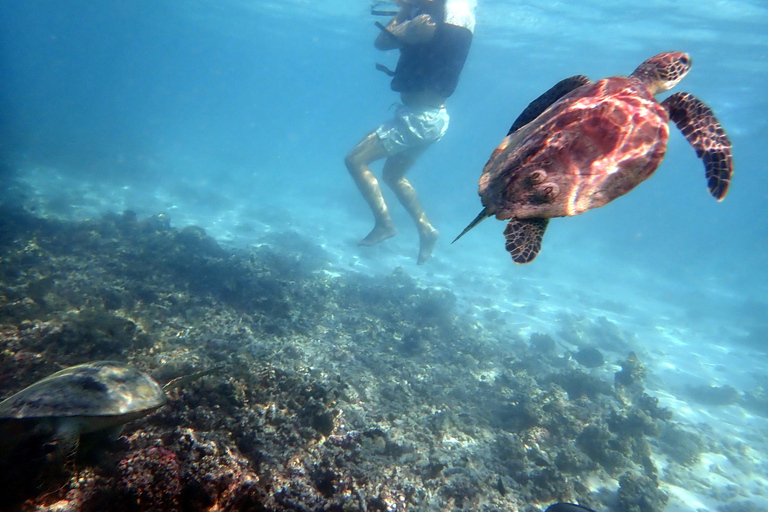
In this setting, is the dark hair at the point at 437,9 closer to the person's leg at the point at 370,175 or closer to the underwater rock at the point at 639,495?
the person's leg at the point at 370,175

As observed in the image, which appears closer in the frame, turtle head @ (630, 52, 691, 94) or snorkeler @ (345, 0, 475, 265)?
turtle head @ (630, 52, 691, 94)

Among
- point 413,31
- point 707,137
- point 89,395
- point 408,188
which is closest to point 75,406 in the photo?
point 89,395

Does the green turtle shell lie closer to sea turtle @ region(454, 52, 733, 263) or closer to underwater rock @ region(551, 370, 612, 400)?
sea turtle @ region(454, 52, 733, 263)

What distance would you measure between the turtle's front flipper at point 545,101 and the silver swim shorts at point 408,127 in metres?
4.09

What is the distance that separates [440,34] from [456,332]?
6.59 m

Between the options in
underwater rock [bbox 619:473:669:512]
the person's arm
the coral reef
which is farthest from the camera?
the person's arm

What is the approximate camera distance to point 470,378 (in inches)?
265

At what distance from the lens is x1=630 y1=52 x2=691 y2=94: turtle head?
2916 mm

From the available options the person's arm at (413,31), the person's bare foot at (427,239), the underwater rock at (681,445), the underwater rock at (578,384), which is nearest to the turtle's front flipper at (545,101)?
the person's arm at (413,31)

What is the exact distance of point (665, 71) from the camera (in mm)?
2932

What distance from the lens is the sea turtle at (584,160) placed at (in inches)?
95.1

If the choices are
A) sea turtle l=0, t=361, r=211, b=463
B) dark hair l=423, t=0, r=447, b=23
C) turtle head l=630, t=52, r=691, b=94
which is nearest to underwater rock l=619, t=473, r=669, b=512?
turtle head l=630, t=52, r=691, b=94

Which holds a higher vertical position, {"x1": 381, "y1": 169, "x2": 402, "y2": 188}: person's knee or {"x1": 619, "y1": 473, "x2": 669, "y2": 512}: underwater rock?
{"x1": 381, "y1": 169, "x2": 402, "y2": 188}: person's knee

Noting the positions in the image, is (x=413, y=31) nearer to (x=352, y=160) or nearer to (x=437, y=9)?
(x=437, y=9)
